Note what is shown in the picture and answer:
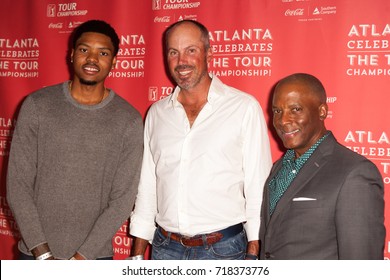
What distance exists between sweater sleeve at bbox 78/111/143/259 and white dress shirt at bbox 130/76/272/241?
154 millimetres

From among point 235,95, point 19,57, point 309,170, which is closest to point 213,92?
point 235,95

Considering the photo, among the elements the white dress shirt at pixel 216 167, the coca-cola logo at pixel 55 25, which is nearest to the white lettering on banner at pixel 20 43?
the coca-cola logo at pixel 55 25

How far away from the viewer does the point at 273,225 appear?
1.80 meters

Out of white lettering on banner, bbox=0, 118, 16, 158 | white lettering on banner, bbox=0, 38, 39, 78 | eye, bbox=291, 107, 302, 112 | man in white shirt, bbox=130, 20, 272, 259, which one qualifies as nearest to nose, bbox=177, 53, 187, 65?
man in white shirt, bbox=130, 20, 272, 259

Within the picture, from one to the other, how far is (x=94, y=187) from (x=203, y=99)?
765mm

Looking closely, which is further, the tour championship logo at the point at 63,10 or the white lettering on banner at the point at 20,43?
the white lettering on banner at the point at 20,43

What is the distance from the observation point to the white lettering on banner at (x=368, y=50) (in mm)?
2469

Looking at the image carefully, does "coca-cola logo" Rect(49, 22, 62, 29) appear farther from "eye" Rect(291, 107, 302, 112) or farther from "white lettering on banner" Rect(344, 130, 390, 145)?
"white lettering on banner" Rect(344, 130, 390, 145)

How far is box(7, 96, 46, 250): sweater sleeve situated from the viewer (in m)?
2.08

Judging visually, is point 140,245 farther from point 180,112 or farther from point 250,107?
point 250,107

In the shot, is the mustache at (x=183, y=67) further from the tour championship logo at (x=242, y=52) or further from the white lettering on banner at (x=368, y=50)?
the white lettering on banner at (x=368, y=50)

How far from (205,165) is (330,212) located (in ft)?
2.42

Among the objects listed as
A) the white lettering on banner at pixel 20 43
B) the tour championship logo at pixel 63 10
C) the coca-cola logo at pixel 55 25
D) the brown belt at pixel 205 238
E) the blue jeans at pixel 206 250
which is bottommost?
the blue jeans at pixel 206 250

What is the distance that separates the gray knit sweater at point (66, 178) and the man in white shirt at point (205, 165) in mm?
259
